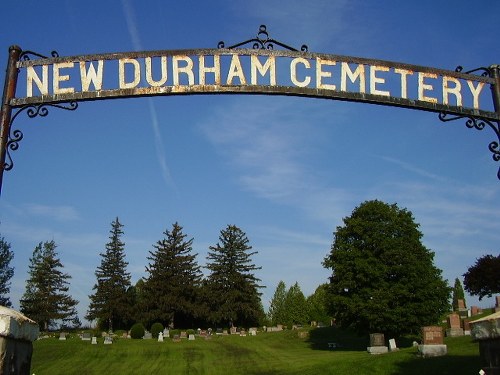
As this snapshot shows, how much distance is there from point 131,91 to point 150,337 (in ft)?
187

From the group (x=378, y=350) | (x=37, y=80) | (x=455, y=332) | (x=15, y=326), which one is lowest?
(x=378, y=350)

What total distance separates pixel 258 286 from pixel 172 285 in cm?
1368

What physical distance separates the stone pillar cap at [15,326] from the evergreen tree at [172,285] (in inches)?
2808

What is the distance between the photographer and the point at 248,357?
43.2 m

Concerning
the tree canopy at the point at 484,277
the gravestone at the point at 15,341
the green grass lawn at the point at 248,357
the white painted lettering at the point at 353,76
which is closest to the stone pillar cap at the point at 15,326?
the gravestone at the point at 15,341

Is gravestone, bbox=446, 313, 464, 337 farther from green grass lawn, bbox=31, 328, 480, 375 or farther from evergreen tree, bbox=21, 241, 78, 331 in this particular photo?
evergreen tree, bbox=21, 241, 78, 331

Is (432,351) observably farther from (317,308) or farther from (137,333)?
(317,308)

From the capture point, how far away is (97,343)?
5309 centimetres

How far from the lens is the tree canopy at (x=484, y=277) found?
66.4m

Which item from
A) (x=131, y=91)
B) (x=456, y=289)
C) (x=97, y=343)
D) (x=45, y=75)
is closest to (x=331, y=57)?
(x=131, y=91)

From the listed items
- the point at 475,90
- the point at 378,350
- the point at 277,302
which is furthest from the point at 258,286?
the point at 475,90

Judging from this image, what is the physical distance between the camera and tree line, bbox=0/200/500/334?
148ft

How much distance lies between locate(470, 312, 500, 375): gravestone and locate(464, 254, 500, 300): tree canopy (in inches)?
2652

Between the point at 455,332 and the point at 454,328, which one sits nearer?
the point at 455,332
